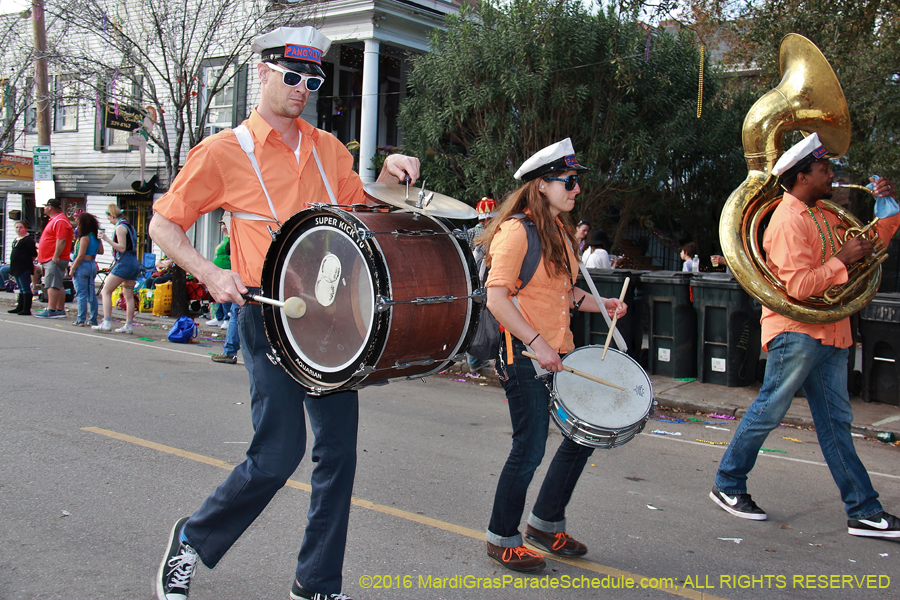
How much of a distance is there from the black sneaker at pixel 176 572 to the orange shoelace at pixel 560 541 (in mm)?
1671

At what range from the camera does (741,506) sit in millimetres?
4562

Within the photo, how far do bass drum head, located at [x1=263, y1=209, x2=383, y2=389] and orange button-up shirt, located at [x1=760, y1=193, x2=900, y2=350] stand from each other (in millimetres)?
2548

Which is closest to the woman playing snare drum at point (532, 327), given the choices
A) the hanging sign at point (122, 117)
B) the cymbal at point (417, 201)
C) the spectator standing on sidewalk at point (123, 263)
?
the cymbal at point (417, 201)

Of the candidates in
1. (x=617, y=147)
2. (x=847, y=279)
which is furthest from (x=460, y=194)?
(x=847, y=279)

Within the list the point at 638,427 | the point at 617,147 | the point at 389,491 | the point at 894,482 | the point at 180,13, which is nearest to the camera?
the point at 638,427

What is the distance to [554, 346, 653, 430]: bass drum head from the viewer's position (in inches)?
137

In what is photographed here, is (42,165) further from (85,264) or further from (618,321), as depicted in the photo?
(618,321)

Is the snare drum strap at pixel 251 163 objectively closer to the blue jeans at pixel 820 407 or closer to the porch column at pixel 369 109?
the blue jeans at pixel 820 407

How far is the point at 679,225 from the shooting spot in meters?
19.4

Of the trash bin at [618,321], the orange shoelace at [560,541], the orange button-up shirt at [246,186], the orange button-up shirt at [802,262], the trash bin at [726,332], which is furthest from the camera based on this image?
the trash bin at [618,321]

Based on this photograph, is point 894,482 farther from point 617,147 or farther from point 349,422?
point 617,147

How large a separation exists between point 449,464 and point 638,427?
7.41 ft

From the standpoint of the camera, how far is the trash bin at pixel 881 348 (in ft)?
25.3

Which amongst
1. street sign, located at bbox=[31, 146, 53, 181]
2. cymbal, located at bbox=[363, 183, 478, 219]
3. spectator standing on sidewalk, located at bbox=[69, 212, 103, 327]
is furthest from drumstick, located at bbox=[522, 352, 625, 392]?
street sign, located at bbox=[31, 146, 53, 181]
